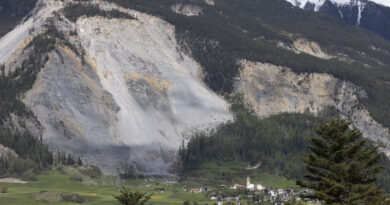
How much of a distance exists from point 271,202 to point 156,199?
3038 cm

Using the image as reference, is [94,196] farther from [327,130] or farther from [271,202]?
[327,130]

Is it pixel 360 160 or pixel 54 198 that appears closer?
pixel 360 160

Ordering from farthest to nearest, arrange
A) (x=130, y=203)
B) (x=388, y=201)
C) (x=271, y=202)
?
(x=271, y=202)
(x=130, y=203)
(x=388, y=201)

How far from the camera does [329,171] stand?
65250 millimetres

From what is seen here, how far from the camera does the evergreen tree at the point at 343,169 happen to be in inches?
2469

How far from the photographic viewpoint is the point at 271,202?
646ft

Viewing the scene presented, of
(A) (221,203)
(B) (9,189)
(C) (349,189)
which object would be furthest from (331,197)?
(B) (9,189)

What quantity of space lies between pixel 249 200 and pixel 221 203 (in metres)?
11.4

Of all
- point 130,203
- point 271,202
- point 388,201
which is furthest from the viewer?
point 271,202

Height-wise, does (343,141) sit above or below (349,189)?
above

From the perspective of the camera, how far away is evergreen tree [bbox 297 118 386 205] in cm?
6272

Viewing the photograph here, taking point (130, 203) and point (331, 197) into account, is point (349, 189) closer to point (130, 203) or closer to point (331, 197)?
point (331, 197)

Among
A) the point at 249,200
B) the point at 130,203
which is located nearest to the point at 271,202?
the point at 249,200

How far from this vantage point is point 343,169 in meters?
63.5
